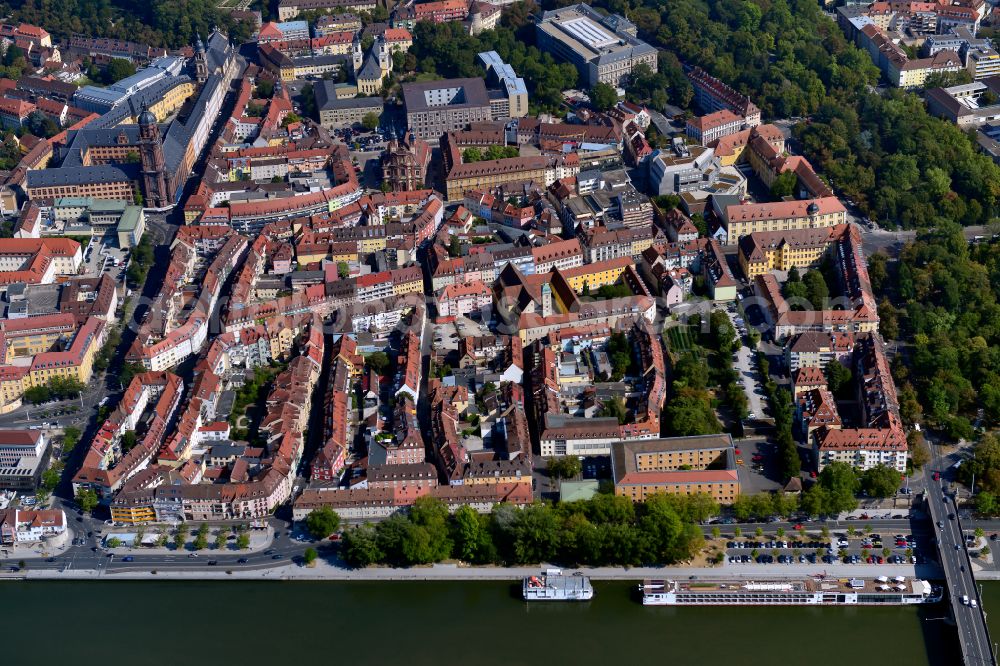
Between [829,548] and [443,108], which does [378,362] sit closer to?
[829,548]

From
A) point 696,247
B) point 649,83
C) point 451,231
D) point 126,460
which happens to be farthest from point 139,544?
point 649,83

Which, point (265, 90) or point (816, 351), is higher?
point (265, 90)

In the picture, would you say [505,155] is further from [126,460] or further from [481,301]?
[126,460]

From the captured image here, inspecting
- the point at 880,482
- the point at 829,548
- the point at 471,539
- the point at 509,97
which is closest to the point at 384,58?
the point at 509,97

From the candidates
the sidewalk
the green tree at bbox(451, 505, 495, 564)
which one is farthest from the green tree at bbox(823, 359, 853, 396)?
the green tree at bbox(451, 505, 495, 564)

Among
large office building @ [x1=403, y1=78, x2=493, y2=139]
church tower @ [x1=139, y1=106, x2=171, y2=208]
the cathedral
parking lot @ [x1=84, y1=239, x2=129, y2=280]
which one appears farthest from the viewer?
large office building @ [x1=403, y1=78, x2=493, y2=139]

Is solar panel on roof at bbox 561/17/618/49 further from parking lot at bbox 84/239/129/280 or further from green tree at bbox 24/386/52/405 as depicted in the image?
green tree at bbox 24/386/52/405
